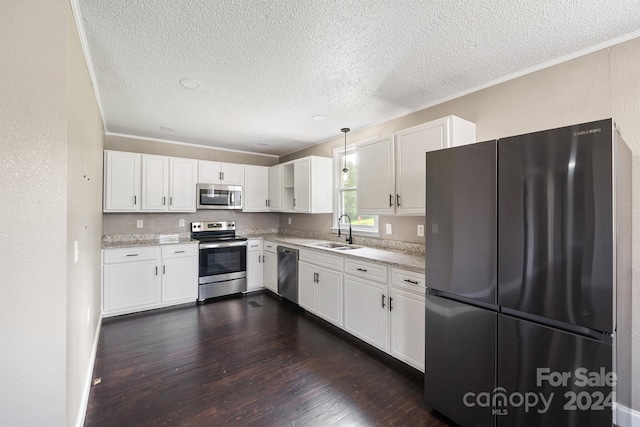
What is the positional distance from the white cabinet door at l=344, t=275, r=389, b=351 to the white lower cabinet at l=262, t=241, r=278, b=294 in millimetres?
1662

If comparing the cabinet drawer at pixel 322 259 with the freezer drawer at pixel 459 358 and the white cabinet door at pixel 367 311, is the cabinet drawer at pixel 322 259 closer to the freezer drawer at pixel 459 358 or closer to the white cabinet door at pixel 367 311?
the white cabinet door at pixel 367 311

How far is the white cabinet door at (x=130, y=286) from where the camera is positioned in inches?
137

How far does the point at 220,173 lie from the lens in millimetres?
4605

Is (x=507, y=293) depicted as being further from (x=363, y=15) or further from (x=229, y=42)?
(x=229, y=42)

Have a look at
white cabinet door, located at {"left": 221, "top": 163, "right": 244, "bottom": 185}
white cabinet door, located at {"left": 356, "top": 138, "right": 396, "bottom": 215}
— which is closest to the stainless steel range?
white cabinet door, located at {"left": 221, "top": 163, "right": 244, "bottom": 185}

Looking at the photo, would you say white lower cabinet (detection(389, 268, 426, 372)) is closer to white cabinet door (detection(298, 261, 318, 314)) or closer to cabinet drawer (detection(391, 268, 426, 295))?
cabinet drawer (detection(391, 268, 426, 295))

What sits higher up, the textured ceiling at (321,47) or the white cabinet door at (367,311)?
the textured ceiling at (321,47)

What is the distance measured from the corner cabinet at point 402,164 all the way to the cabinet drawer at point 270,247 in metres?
1.77

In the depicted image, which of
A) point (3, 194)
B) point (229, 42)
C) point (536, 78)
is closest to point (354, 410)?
point (3, 194)

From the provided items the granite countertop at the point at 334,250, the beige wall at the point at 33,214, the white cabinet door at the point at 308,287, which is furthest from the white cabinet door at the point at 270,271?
the beige wall at the point at 33,214

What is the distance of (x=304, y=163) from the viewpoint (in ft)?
14.0

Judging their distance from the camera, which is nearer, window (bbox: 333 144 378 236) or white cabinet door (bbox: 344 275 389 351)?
white cabinet door (bbox: 344 275 389 351)

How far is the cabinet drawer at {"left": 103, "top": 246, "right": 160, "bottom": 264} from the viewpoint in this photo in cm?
346

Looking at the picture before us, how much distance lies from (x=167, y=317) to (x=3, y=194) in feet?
9.71
